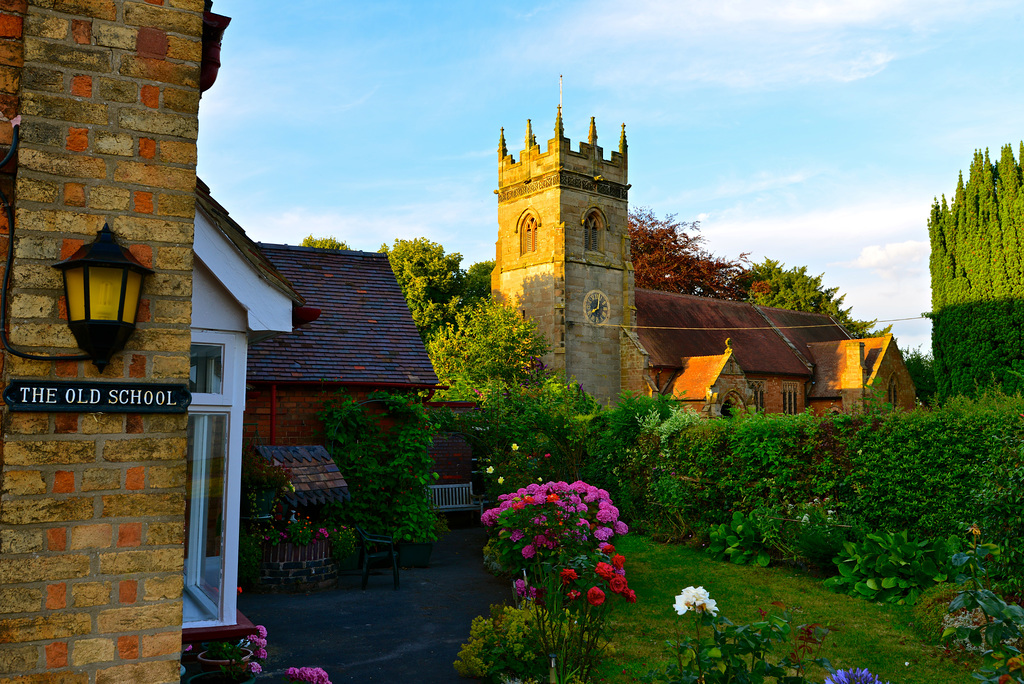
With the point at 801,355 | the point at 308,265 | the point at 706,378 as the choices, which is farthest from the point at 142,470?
the point at 801,355

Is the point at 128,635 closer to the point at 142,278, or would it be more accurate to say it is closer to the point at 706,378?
the point at 142,278

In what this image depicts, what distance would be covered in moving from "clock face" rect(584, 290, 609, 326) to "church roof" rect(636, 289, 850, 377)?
6.41 ft

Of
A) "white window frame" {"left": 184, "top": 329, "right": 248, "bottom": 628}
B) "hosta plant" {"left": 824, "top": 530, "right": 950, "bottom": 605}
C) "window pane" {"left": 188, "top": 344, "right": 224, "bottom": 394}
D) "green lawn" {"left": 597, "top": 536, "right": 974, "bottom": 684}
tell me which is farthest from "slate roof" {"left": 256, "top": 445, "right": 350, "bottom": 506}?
"hosta plant" {"left": 824, "top": 530, "right": 950, "bottom": 605}

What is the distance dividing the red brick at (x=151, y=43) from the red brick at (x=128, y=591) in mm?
2142

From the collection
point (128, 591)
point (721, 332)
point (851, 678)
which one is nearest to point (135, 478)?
point (128, 591)

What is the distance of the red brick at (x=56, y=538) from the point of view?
8.88ft

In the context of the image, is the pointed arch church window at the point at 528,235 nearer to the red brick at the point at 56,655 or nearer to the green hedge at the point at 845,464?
the green hedge at the point at 845,464

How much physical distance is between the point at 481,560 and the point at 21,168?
11477mm

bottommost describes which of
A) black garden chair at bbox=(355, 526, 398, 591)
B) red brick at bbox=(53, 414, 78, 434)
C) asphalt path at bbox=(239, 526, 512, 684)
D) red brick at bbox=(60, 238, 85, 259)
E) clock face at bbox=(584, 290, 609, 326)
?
asphalt path at bbox=(239, 526, 512, 684)

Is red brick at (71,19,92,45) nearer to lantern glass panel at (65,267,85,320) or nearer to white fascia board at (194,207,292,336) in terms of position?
lantern glass panel at (65,267,85,320)

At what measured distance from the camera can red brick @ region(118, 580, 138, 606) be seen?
280 centimetres

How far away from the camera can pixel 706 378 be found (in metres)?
31.3

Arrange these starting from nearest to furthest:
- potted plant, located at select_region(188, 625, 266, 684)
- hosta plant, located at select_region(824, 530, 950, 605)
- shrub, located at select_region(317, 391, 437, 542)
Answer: potted plant, located at select_region(188, 625, 266, 684)
hosta plant, located at select_region(824, 530, 950, 605)
shrub, located at select_region(317, 391, 437, 542)

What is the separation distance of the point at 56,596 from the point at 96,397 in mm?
756
